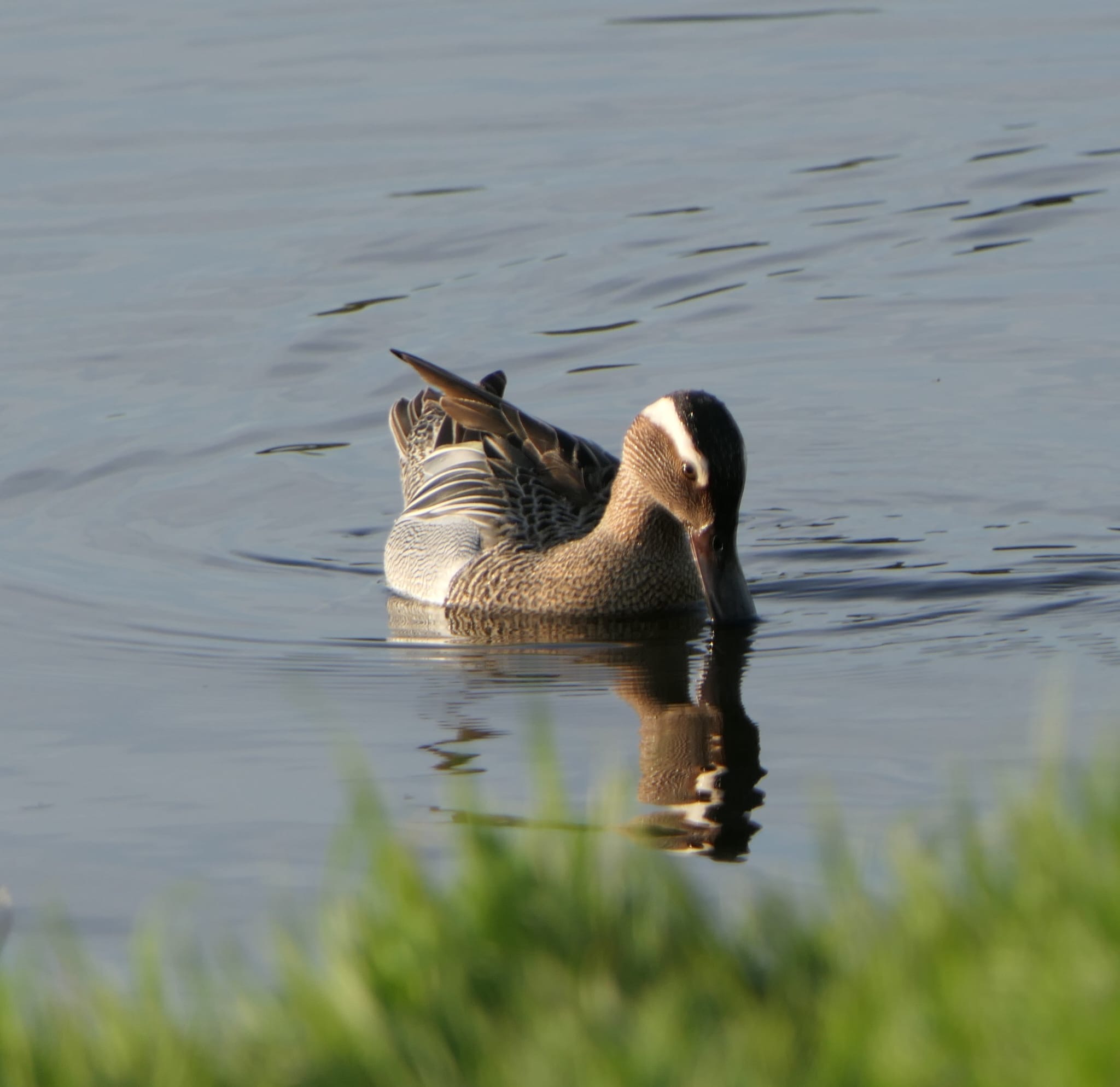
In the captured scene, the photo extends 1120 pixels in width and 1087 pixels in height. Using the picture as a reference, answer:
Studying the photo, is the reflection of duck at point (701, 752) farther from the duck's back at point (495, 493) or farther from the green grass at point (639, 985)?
the green grass at point (639, 985)

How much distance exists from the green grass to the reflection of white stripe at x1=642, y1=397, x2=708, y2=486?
509 cm

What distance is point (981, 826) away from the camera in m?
4.34

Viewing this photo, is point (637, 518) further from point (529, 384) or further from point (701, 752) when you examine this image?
point (529, 384)

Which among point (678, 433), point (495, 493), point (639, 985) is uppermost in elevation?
point (639, 985)

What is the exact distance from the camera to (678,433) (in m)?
8.82

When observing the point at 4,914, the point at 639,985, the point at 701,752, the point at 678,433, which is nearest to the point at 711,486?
the point at 678,433

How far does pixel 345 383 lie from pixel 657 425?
3.98 m

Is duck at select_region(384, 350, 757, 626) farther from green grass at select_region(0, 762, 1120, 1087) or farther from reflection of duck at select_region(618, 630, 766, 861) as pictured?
green grass at select_region(0, 762, 1120, 1087)

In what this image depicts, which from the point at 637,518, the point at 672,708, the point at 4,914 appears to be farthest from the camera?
the point at 637,518

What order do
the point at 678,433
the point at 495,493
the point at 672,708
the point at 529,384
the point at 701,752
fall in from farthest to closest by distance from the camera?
the point at 529,384, the point at 495,493, the point at 678,433, the point at 672,708, the point at 701,752

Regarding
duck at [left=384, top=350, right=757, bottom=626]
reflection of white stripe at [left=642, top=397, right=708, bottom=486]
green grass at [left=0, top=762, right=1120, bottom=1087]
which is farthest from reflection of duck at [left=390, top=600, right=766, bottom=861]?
reflection of white stripe at [left=642, top=397, right=708, bottom=486]

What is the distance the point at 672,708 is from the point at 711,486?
142 centimetres

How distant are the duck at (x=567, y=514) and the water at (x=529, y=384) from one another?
402mm

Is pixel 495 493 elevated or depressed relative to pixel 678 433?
depressed
